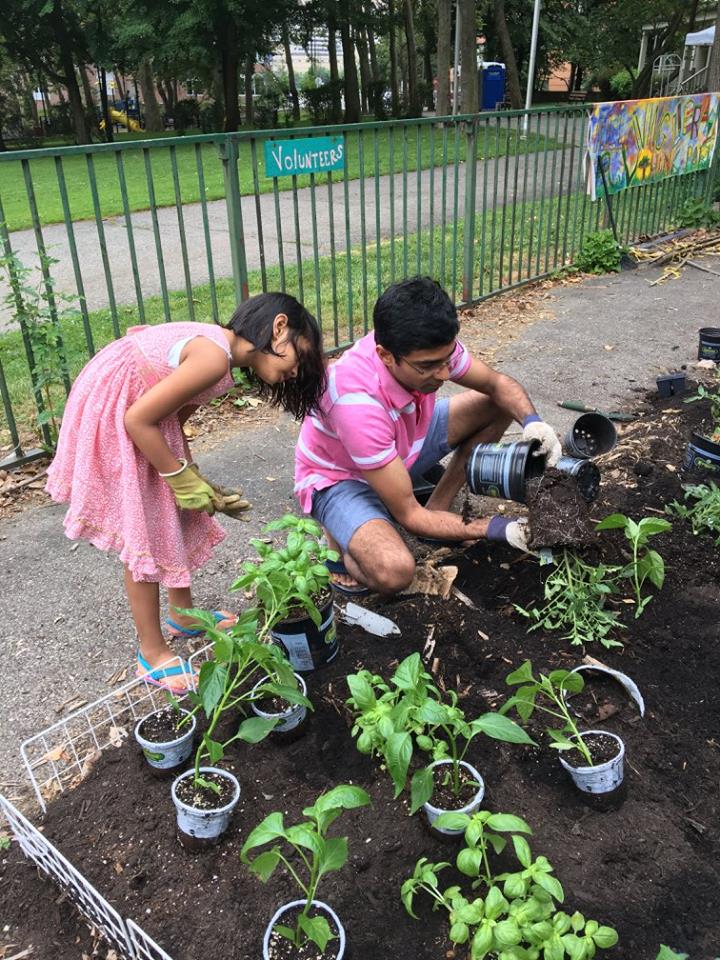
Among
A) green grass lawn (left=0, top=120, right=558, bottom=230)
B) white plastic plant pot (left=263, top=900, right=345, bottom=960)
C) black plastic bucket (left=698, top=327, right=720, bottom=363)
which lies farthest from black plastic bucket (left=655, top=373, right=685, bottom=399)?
white plastic plant pot (left=263, top=900, right=345, bottom=960)

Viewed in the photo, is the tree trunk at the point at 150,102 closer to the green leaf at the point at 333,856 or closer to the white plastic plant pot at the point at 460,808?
the white plastic plant pot at the point at 460,808

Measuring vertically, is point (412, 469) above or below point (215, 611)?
above

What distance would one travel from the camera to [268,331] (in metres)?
2.46

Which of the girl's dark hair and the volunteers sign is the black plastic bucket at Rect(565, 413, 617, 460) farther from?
the volunteers sign

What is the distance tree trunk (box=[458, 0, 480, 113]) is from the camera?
64.0ft

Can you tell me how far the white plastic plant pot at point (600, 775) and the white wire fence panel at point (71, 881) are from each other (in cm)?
108

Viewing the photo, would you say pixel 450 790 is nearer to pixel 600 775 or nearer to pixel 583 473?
pixel 600 775

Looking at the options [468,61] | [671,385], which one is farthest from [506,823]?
[468,61]

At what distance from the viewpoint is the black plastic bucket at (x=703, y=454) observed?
3.60 metres

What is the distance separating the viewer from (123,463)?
8.13ft

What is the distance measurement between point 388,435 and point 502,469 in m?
0.44

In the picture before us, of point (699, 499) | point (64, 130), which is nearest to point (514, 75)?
point (64, 130)

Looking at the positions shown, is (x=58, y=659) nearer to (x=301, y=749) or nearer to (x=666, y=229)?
(x=301, y=749)

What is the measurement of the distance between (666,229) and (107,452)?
917 centimetres
